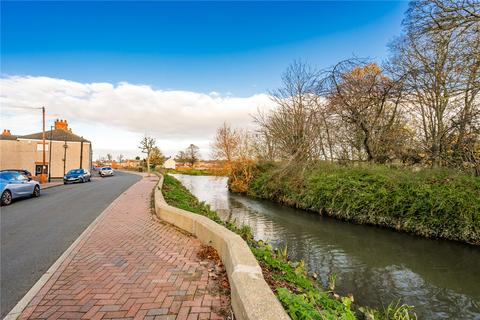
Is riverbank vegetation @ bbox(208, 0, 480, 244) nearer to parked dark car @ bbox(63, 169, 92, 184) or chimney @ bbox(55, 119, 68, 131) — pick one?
parked dark car @ bbox(63, 169, 92, 184)

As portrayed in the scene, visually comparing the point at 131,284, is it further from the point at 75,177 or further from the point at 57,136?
the point at 57,136

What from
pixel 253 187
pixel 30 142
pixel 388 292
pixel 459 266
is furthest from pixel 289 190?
pixel 30 142

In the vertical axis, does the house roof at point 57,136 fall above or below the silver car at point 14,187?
above

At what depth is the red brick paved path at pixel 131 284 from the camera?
307cm

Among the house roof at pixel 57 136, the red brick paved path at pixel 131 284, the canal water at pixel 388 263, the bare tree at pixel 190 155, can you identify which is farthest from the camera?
the bare tree at pixel 190 155

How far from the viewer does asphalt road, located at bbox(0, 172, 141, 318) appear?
3.95 metres

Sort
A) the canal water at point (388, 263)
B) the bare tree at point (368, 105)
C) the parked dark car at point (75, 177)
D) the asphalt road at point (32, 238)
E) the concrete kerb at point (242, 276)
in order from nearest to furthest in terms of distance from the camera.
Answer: the concrete kerb at point (242, 276) < the asphalt road at point (32, 238) < the canal water at point (388, 263) < the bare tree at point (368, 105) < the parked dark car at point (75, 177)

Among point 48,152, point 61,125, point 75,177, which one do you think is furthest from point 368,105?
point 61,125

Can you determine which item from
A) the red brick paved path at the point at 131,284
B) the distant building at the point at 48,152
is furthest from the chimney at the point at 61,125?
the red brick paved path at the point at 131,284

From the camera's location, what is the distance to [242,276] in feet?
10.0

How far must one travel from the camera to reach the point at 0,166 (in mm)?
34781

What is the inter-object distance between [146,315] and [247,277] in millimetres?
1206

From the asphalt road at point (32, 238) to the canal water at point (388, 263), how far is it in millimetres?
5855

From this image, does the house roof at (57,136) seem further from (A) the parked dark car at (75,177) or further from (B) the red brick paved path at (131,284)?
(B) the red brick paved path at (131,284)
